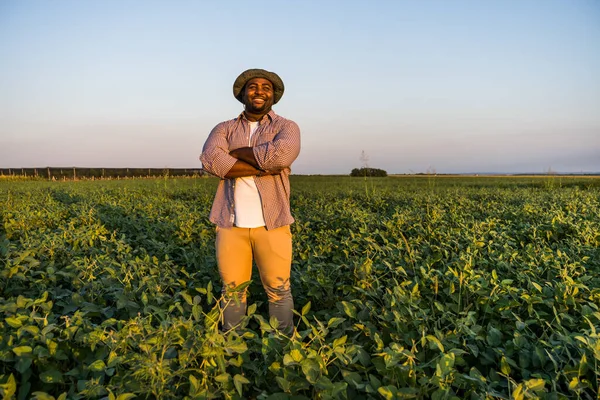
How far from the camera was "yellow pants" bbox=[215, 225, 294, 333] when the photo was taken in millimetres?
3154

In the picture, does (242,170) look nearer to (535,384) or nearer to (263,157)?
(263,157)

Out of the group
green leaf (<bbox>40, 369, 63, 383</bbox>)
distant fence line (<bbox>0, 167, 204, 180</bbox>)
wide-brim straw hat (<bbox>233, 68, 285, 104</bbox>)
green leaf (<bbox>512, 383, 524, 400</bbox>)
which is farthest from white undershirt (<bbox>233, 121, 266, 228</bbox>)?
distant fence line (<bbox>0, 167, 204, 180</bbox>)

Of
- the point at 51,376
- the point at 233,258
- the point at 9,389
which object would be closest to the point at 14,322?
the point at 51,376

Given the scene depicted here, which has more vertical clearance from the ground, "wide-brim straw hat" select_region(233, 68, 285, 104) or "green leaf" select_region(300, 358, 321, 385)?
"wide-brim straw hat" select_region(233, 68, 285, 104)

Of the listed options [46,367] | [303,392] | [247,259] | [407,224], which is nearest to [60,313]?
[46,367]

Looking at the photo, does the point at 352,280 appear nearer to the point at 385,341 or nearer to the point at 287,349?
the point at 385,341

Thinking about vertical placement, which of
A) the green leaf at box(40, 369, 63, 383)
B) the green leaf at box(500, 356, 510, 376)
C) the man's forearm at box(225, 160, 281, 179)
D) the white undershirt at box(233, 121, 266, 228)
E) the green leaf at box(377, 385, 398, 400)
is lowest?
the green leaf at box(40, 369, 63, 383)

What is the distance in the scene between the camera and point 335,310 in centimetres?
372

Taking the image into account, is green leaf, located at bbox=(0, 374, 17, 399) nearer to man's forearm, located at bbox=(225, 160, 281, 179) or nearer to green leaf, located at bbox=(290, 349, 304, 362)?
green leaf, located at bbox=(290, 349, 304, 362)

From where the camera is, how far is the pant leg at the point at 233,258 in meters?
3.16

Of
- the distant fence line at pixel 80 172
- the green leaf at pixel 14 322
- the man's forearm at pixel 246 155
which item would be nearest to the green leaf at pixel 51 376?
the green leaf at pixel 14 322

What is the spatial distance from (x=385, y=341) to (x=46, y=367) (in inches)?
84.1

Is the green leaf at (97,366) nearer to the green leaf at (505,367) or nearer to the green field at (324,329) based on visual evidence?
the green field at (324,329)

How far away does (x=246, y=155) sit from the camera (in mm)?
3072
